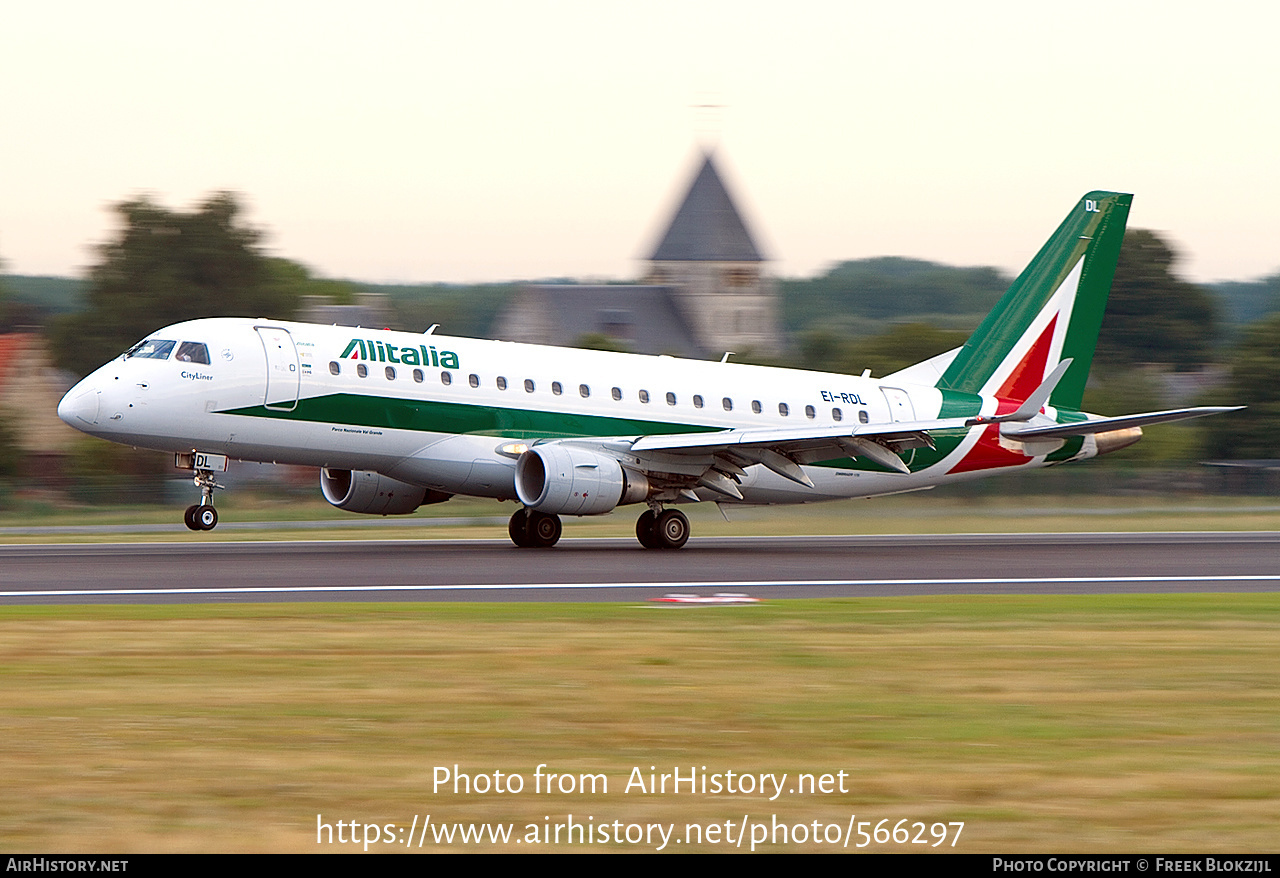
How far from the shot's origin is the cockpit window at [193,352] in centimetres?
2384

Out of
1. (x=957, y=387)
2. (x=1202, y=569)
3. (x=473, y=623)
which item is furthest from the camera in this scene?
(x=957, y=387)

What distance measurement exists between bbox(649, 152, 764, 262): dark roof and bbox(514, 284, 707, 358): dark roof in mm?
11259

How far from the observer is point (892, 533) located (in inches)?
1267

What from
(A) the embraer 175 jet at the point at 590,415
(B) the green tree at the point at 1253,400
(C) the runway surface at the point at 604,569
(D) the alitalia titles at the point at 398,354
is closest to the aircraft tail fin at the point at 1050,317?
(A) the embraer 175 jet at the point at 590,415

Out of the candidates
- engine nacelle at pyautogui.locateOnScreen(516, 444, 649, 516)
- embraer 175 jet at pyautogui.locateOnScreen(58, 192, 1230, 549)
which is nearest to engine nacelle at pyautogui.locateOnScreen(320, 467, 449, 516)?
embraer 175 jet at pyautogui.locateOnScreen(58, 192, 1230, 549)

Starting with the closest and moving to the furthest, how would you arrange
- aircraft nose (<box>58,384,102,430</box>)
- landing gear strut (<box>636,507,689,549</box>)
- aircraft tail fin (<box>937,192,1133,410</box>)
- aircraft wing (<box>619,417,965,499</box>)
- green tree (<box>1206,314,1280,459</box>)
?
aircraft nose (<box>58,384,102,430</box>), aircraft wing (<box>619,417,965,499</box>), landing gear strut (<box>636,507,689,549</box>), aircraft tail fin (<box>937,192,1133,410</box>), green tree (<box>1206,314,1280,459</box>)

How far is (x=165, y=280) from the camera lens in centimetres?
8912

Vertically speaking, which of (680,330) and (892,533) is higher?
(680,330)

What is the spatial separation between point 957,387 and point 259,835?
83.6 ft

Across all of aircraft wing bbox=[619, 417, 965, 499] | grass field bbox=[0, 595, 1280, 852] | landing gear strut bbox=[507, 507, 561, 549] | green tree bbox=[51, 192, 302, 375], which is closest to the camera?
grass field bbox=[0, 595, 1280, 852]

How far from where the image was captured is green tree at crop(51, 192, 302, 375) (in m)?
87.0

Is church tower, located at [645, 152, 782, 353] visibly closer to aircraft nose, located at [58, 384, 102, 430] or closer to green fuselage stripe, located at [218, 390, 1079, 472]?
green fuselage stripe, located at [218, 390, 1079, 472]
